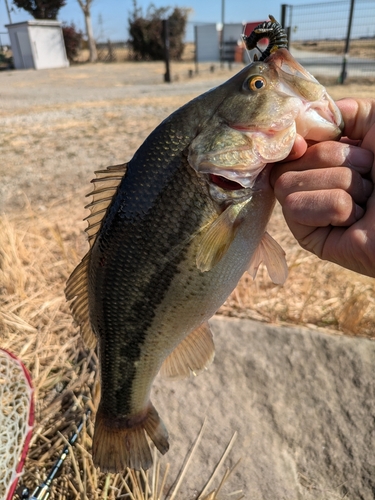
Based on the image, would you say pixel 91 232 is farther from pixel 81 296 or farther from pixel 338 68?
pixel 338 68

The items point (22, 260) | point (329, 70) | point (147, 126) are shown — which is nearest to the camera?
→ point (22, 260)

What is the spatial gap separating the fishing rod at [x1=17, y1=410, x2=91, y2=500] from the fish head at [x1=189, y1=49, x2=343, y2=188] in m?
1.64

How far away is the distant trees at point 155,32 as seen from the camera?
32.0 metres

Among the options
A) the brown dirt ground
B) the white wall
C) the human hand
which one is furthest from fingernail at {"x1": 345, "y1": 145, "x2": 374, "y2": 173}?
the white wall

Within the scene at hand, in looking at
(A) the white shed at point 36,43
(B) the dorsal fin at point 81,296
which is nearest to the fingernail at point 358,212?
(B) the dorsal fin at point 81,296

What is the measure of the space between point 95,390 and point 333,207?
1860mm

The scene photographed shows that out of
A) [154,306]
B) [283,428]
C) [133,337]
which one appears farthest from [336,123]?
[283,428]

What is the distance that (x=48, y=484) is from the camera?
6.89ft

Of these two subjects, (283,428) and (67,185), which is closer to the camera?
(283,428)

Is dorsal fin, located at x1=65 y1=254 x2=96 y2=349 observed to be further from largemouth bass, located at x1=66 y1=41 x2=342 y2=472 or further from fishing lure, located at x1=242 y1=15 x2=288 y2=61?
fishing lure, located at x1=242 y1=15 x2=288 y2=61

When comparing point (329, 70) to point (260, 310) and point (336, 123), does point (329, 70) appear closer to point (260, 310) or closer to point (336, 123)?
point (260, 310)

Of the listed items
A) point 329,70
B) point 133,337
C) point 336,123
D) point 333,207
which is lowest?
point 329,70

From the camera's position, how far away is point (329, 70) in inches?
741

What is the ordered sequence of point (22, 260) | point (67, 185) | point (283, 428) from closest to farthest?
point (283, 428)
point (22, 260)
point (67, 185)
